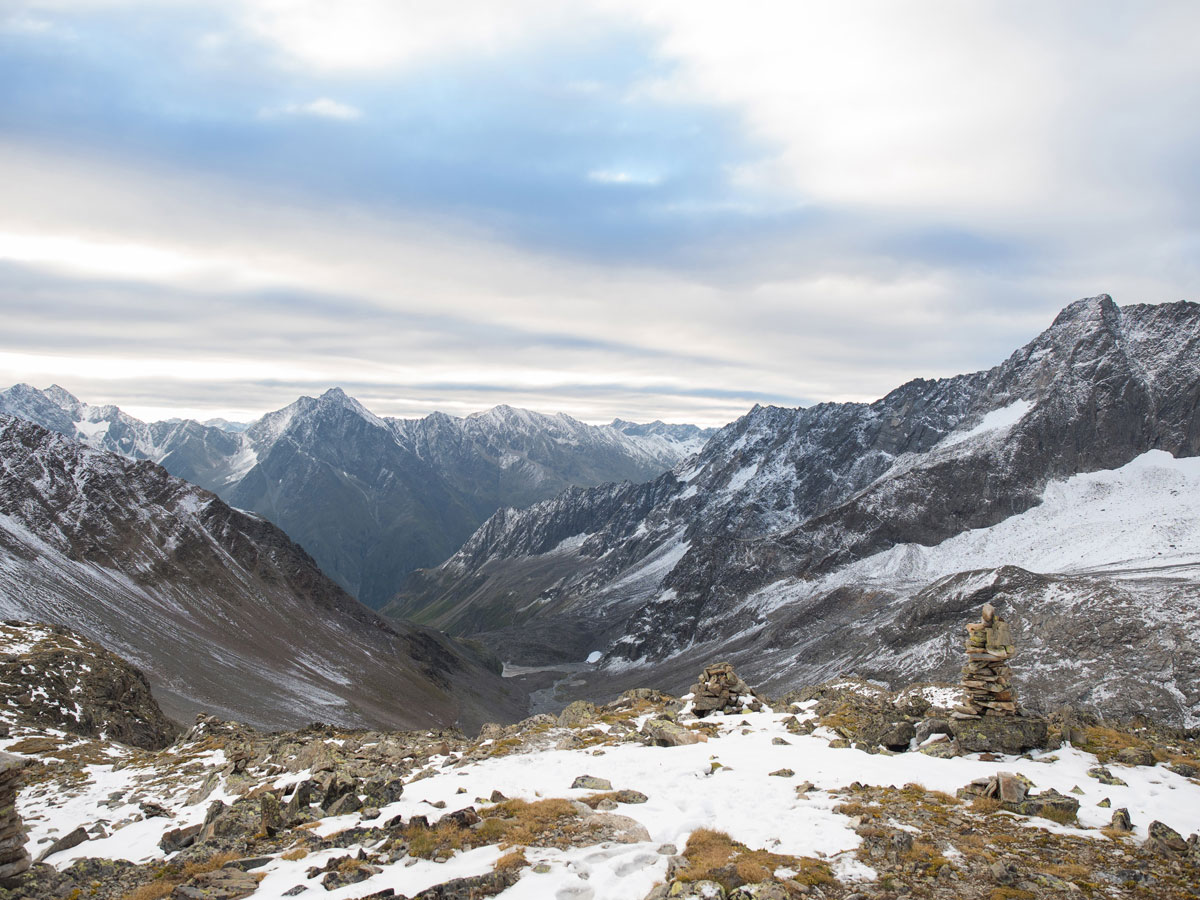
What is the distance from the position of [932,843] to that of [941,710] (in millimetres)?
15359

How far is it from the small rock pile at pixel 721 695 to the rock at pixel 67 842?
28.0 metres

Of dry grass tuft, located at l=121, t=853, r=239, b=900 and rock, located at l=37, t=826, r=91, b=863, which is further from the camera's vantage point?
rock, located at l=37, t=826, r=91, b=863

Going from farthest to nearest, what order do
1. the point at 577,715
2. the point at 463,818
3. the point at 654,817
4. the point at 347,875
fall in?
1. the point at 577,715
2. the point at 654,817
3. the point at 463,818
4. the point at 347,875

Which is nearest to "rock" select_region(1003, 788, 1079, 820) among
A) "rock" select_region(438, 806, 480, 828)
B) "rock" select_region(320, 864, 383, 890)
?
"rock" select_region(438, 806, 480, 828)

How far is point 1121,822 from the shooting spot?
696 inches

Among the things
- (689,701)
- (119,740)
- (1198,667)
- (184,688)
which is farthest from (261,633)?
(1198,667)

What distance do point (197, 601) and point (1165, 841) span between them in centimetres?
16623

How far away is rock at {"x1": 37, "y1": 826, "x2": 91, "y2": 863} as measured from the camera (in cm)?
2240

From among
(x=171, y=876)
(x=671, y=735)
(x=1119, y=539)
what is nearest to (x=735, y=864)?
(x=671, y=735)

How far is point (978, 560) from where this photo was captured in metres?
196

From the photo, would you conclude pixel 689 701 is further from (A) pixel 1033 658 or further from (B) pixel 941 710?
(A) pixel 1033 658

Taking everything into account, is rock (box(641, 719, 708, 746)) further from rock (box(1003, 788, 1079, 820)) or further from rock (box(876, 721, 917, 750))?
rock (box(1003, 788, 1079, 820))

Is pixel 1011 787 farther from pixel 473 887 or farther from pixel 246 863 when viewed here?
pixel 246 863

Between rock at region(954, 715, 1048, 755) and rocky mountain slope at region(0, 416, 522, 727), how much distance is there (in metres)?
96.9
